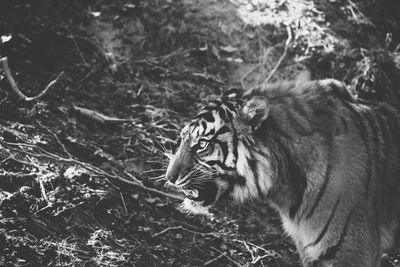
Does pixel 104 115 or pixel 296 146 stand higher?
pixel 296 146

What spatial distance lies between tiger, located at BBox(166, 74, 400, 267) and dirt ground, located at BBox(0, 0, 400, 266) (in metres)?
0.31

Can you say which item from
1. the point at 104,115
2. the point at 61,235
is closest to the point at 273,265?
the point at 61,235

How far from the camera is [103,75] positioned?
448 centimetres

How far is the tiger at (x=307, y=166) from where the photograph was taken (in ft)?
8.77

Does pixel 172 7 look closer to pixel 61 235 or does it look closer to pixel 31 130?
pixel 31 130

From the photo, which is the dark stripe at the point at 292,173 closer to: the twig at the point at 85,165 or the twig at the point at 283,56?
the twig at the point at 85,165

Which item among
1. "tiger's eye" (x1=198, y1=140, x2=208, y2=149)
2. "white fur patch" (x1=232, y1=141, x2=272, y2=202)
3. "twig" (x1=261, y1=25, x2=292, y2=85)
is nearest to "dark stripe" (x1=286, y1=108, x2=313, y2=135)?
"white fur patch" (x1=232, y1=141, x2=272, y2=202)

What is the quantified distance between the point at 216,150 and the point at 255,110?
290 mm

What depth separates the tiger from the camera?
2672mm

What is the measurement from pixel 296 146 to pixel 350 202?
371 millimetres

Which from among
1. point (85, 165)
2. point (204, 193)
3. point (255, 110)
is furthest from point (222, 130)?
point (85, 165)

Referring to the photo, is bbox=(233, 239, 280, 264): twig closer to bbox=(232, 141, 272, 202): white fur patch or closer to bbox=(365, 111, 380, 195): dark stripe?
bbox=(232, 141, 272, 202): white fur patch

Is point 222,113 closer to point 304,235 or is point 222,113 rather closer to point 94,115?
point 304,235

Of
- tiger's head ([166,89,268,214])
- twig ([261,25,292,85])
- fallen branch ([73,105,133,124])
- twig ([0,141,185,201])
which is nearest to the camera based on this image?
tiger's head ([166,89,268,214])
